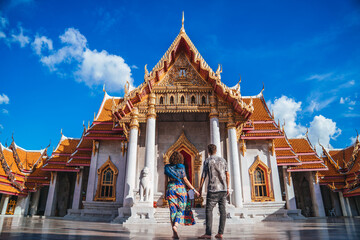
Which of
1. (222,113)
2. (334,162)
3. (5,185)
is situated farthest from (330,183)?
(5,185)

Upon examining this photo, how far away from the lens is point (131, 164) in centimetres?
1023

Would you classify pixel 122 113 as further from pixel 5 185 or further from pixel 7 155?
pixel 7 155

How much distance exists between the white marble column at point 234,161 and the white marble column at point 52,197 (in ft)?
39.7

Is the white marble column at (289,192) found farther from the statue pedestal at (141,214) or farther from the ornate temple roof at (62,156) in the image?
the ornate temple roof at (62,156)

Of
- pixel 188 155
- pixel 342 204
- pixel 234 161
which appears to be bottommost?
pixel 342 204

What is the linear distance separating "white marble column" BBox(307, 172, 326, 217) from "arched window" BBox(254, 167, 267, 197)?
15.5 ft

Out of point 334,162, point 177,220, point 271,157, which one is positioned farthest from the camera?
point 334,162

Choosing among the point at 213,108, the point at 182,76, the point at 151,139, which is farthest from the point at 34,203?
the point at 213,108

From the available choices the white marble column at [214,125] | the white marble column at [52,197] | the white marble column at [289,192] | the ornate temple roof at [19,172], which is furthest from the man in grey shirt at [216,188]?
the ornate temple roof at [19,172]

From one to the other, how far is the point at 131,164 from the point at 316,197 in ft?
39.2

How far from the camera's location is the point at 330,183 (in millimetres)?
16547

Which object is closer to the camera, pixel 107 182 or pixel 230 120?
pixel 230 120

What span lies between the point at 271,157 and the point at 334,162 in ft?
25.6

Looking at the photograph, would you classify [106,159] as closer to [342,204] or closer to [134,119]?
[134,119]
